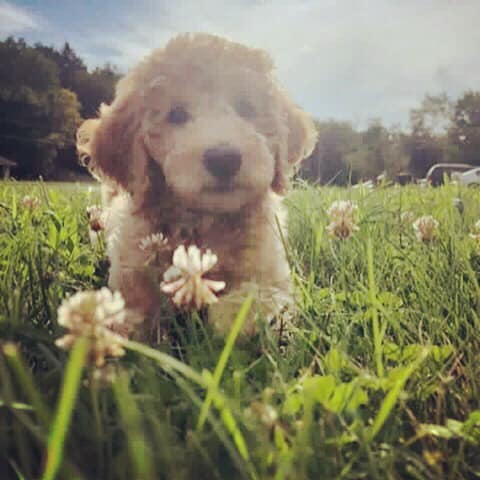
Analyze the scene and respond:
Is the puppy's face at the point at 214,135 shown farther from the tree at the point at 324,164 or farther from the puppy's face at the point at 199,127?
the tree at the point at 324,164

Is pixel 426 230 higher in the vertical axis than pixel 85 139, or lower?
lower

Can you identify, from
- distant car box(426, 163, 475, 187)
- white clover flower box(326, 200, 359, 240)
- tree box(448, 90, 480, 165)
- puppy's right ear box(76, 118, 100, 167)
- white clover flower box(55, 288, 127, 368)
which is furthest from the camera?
distant car box(426, 163, 475, 187)

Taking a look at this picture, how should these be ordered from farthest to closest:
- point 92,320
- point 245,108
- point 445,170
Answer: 1. point 445,170
2. point 245,108
3. point 92,320

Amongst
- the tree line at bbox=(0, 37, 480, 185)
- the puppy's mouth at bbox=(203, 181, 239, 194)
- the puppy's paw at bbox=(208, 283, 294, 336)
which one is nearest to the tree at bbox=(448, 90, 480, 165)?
the tree line at bbox=(0, 37, 480, 185)

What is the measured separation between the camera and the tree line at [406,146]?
6695 millimetres

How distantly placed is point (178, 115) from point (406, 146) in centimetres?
1142

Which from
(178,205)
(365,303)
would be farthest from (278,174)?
(365,303)

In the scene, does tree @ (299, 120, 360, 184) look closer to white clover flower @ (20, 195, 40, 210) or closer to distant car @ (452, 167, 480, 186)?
white clover flower @ (20, 195, 40, 210)

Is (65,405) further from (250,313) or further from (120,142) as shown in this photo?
(120,142)

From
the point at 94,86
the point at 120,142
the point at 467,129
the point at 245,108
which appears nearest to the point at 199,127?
the point at 245,108

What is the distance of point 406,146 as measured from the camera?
1374 cm

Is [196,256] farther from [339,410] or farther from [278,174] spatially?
[278,174]

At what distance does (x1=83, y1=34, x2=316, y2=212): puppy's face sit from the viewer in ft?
9.38

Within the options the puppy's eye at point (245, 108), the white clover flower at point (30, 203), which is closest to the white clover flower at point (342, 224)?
the puppy's eye at point (245, 108)
